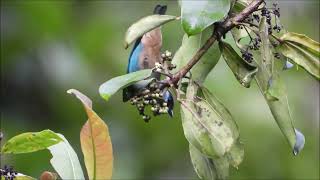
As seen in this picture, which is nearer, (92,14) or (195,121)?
(195,121)

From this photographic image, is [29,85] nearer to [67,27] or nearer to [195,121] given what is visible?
[67,27]

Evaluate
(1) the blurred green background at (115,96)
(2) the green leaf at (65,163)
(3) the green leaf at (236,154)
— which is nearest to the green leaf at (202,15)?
(3) the green leaf at (236,154)

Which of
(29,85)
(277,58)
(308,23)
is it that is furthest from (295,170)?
(277,58)

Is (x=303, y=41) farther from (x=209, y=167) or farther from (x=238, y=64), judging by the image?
(x=209, y=167)

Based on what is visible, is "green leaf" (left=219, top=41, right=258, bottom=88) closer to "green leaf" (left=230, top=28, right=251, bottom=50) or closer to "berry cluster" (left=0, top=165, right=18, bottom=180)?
"green leaf" (left=230, top=28, right=251, bottom=50)

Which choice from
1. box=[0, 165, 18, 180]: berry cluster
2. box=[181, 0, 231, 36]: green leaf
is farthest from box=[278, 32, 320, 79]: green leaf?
box=[0, 165, 18, 180]: berry cluster
